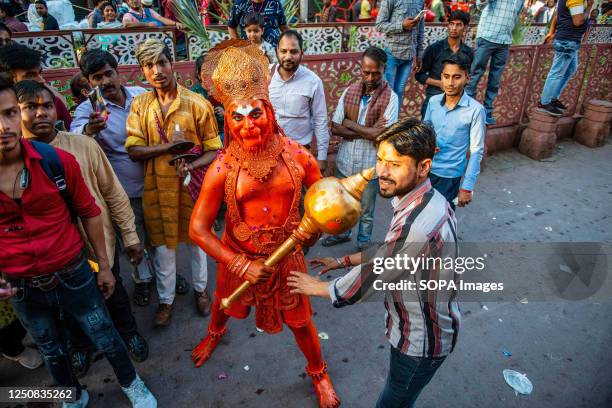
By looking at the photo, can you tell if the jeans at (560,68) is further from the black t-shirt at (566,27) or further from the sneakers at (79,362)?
→ the sneakers at (79,362)

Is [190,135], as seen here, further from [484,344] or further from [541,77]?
[541,77]

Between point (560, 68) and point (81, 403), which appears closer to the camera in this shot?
point (81, 403)

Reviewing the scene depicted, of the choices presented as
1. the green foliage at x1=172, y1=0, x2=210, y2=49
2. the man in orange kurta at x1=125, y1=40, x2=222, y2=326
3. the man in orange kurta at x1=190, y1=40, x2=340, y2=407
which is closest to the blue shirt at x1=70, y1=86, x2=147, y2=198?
the man in orange kurta at x1=125, y1=40, x2=222, y2=326

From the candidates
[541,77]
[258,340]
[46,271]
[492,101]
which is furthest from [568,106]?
[46,271]

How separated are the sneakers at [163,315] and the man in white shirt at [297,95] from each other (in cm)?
188

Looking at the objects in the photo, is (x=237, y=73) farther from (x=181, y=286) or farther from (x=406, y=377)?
(x=181, y=286)

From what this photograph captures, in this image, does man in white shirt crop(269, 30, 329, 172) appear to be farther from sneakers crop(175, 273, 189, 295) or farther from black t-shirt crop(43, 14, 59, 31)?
black t-shirt crop(43, 14, 59, 31)

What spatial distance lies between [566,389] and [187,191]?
3209 millimetres

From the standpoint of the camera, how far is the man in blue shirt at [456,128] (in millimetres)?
3541

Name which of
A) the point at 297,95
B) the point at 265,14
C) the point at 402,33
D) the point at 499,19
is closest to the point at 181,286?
the point at 297,95

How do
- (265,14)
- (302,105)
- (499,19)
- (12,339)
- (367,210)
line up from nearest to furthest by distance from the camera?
(12,339)
(302,105)
(367,210)
(265,14)
(499,19)

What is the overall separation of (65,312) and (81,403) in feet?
2.49

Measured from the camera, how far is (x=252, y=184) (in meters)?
2.23

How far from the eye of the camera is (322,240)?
4.69 meters
